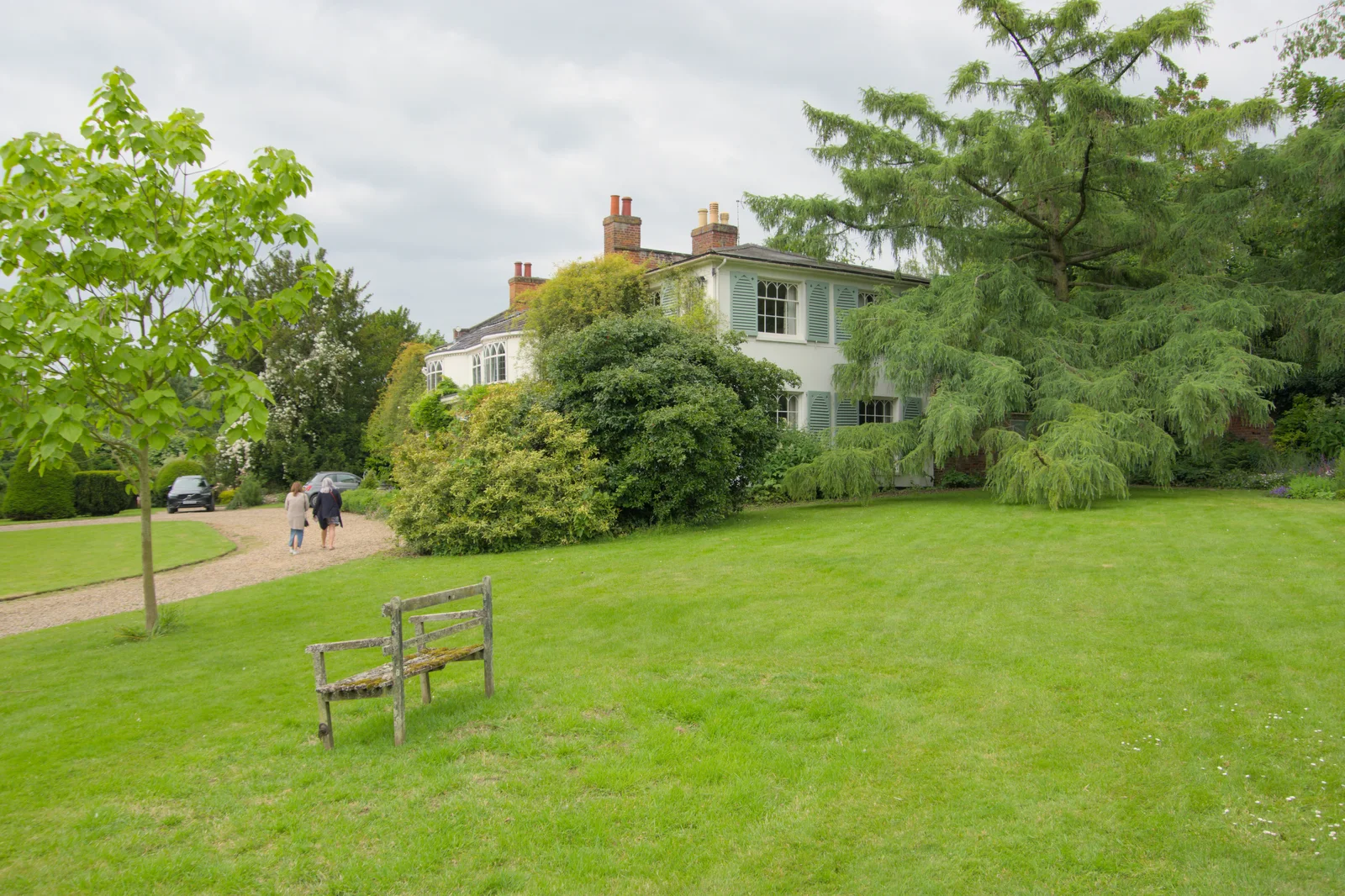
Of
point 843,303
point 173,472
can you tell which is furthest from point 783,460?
point 173,472

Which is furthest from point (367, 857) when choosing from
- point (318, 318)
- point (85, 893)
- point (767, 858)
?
point (318, 318)

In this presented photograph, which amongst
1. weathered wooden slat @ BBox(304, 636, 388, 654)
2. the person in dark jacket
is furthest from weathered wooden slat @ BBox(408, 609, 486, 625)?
the person in dark jacket

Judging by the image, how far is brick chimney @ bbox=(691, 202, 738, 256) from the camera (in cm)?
2666

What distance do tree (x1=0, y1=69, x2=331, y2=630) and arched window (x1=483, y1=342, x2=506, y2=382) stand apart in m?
21.1

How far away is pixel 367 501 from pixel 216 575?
43.8ft

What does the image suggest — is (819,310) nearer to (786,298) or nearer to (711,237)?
(786,298)

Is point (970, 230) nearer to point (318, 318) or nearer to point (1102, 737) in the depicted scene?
point (1102, 737)

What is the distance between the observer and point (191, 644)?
9.43m

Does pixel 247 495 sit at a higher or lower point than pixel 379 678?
lower

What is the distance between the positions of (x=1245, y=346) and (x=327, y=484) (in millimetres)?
19974

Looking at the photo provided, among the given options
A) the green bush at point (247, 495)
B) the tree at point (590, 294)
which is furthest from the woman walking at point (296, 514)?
the green bush at point (247, 495)

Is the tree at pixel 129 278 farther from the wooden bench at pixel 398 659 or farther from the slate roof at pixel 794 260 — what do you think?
the slate roof at pixel 794 260

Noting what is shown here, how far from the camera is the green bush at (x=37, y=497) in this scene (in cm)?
3155

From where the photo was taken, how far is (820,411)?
24.2 m
